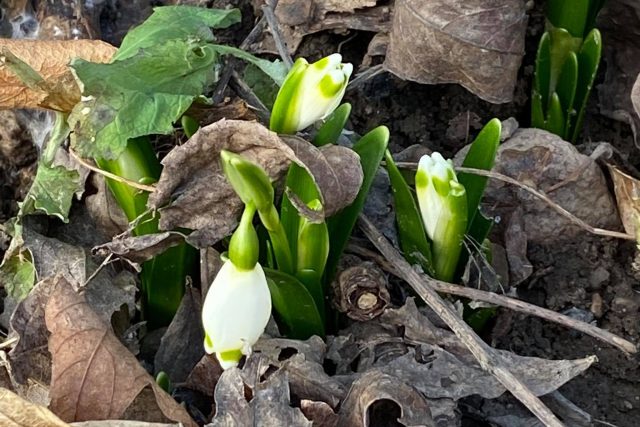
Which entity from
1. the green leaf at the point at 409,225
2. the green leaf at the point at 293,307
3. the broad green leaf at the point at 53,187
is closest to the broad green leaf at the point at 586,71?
the green leaf at the point at 409,225

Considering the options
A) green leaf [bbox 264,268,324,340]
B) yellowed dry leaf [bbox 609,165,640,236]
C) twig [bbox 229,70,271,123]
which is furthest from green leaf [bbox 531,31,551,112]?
green leaf [bbox 264,268,324,340]

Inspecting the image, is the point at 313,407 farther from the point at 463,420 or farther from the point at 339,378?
the point at 463,420

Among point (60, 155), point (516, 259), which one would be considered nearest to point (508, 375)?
point (516, 259)

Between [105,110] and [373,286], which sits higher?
[105,110]

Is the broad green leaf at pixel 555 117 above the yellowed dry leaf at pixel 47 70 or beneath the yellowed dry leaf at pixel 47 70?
beneath

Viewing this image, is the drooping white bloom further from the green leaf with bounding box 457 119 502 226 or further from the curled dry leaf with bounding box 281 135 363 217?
the green leaf with bounding box 457 119 502 226

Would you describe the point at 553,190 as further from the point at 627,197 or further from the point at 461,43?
the point at 461,43

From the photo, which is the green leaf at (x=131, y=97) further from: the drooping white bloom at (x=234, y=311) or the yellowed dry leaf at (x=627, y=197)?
the yellowed dry leaf at (x=627, y=197)
